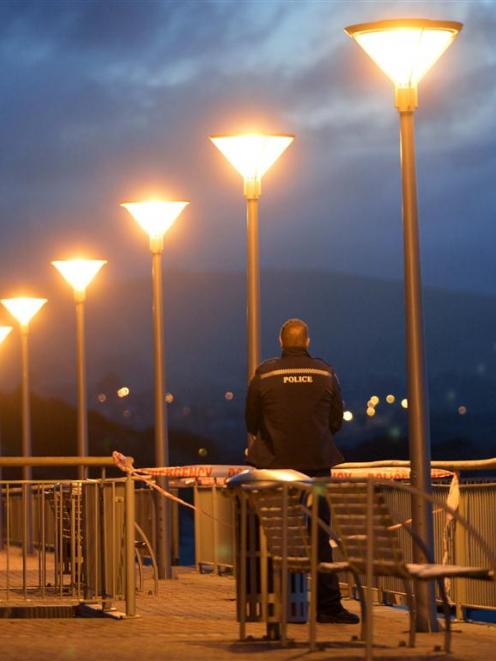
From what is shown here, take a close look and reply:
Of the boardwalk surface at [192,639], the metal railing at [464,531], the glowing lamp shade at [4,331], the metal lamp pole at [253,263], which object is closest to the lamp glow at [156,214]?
the metal lamp pole at [253,263]

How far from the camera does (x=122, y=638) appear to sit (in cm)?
1366

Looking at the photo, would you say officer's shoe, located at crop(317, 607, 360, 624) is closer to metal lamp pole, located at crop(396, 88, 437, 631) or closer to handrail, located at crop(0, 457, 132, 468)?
metal lamp pole, located at crop(396, 88, 437, 631)

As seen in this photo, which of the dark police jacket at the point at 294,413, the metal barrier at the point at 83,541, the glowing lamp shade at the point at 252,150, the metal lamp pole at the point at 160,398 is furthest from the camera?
the metal lamp pole at the point at 160,398

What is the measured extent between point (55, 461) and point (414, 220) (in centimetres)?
443

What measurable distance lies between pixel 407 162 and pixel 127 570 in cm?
429

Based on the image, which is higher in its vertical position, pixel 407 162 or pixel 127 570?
pixel 407 162

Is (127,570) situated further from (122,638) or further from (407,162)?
(407,162)

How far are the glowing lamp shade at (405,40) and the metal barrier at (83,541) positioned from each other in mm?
3995

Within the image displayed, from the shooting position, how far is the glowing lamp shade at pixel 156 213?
77.7 ft

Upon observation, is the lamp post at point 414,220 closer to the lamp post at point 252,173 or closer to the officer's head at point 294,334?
the officer's head at point 294,334

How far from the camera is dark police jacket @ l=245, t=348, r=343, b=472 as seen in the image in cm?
1376

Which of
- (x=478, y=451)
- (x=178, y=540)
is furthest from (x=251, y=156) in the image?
(x=478, y=451)

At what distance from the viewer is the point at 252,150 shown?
1883 cm

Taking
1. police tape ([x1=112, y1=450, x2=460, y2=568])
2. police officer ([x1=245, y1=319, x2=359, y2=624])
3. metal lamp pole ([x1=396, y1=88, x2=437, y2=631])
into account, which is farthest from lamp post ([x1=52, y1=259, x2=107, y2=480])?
metal lamp pole ([x1=396, y1=88, x2=437, y2=631])
